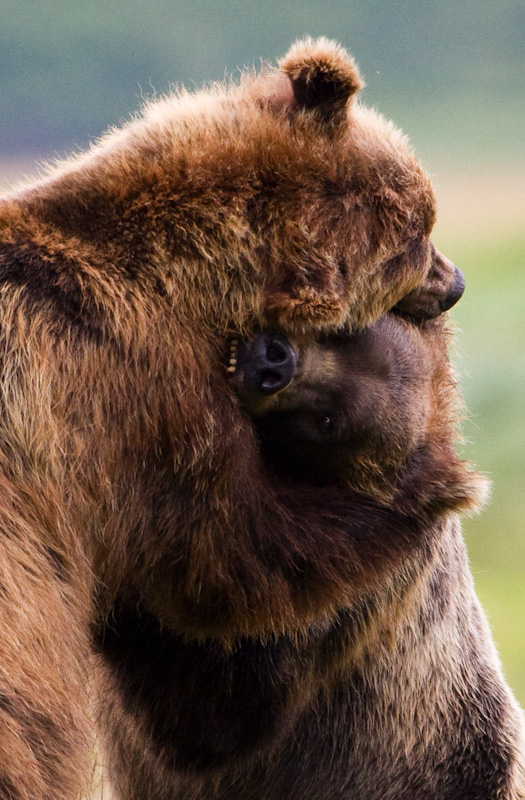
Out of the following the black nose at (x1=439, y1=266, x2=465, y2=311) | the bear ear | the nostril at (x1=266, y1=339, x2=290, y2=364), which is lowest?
the nostril at (x1=266, y1=339, x2=290, y2=364)

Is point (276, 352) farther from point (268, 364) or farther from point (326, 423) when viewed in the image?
point (326, 423)

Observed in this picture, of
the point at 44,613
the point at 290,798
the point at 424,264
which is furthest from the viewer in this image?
the point at 290,798

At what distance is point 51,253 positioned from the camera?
2.21 m

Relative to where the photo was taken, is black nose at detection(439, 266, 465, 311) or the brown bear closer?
the brown bear

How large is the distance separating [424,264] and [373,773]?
5.00 feet

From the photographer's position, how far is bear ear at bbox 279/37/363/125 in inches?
91.4

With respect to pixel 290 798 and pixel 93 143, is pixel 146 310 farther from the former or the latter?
pixel 290 798

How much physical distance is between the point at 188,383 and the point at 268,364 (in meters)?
0.18

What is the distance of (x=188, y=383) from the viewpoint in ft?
7.34

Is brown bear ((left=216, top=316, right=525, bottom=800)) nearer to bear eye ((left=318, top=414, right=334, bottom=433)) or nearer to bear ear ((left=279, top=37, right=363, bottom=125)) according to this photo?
bear eye ((left=318, top=414, right=334, bottom=433))

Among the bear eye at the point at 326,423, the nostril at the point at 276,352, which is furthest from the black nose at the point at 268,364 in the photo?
the bear eye at the point at 326,423

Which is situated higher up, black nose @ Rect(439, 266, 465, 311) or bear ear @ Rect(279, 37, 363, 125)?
bear ear @ Rect(279, 37, 363, 125)

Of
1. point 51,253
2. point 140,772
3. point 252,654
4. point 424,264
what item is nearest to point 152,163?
point 51,253

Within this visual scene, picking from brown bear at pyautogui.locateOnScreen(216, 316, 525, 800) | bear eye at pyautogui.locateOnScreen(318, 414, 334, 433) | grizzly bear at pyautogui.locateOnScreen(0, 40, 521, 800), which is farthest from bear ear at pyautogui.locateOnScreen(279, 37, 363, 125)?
bear eye at pyautogui.locateOnScreen(318, 414, 334, 433)
